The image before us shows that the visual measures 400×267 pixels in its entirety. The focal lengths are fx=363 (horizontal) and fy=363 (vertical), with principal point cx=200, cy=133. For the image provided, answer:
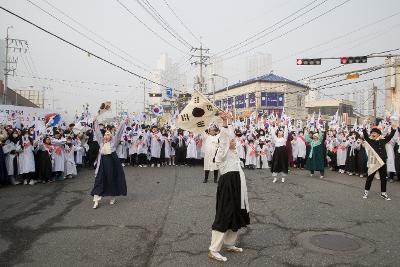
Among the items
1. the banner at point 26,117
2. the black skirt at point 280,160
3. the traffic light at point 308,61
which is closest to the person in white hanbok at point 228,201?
the black skirt at point 280,160

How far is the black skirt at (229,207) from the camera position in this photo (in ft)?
17.2

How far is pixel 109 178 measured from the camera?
28.8 feet

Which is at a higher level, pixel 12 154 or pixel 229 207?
pixel 12 154

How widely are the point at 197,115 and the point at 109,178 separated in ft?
12.1

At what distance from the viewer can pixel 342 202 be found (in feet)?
29.4

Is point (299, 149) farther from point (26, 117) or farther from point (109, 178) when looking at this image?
point (26, 117)

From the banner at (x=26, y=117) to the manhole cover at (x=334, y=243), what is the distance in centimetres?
1017

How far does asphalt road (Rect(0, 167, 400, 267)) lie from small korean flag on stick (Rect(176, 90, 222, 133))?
6.20 feet

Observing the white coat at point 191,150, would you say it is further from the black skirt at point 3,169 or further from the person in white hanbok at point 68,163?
the black skirt at point 3,169

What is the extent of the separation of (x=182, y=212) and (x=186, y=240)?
6.25 feet

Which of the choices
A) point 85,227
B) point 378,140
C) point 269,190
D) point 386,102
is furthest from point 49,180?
point 386,102

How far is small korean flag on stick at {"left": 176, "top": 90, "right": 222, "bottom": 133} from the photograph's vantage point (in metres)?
6.02

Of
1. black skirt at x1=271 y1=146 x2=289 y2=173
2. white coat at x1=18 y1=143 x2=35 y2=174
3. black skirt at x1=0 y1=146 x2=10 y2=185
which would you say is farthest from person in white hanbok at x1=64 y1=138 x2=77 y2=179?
black skirt at x1=271 y1=146 x2=289 y2=173

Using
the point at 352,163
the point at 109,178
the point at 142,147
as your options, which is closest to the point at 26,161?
the point at 109,178
